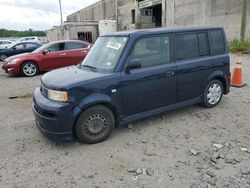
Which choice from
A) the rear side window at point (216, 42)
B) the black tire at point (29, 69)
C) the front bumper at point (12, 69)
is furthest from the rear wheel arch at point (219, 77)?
the front bumper at point (12, 69)

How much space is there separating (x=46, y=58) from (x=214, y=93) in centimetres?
719

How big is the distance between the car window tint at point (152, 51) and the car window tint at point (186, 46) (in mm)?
238

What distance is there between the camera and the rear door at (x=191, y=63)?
4383mm

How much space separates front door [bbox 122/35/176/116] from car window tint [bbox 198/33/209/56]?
83cm

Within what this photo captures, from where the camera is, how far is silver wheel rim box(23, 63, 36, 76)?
9.62m

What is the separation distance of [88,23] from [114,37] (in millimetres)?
30037

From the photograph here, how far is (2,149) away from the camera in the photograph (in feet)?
12.1

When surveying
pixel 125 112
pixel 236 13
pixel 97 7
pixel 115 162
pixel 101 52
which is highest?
pixel 97 7

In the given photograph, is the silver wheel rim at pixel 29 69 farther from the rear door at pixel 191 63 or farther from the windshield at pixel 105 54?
the rear door at pixel 191 63

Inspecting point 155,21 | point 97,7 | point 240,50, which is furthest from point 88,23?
point 240,50

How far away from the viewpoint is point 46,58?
9695 mm

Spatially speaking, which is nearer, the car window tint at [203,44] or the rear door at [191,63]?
the rear door at [191,63]

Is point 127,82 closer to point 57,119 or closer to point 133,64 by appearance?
point 133,64

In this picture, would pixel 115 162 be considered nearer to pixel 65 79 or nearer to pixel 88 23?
pixel 65 79
